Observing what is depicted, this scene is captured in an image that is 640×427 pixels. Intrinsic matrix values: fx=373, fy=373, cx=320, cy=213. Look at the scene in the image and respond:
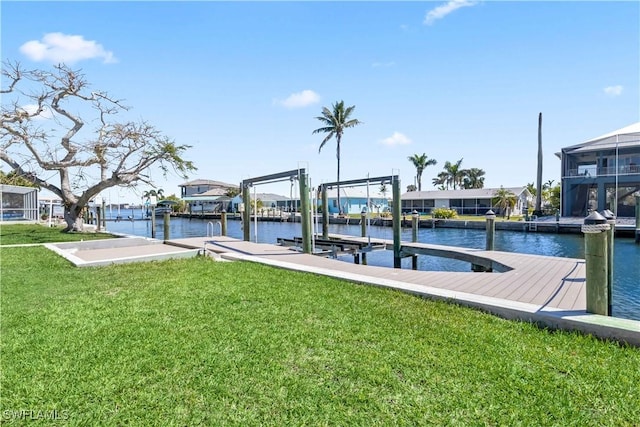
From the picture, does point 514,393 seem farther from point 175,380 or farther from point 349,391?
point 175,380

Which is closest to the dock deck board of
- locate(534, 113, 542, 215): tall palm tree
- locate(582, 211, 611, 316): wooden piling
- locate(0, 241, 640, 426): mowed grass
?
locate(582, 211, 611, 316): wooden piling

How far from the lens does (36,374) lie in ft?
9.68

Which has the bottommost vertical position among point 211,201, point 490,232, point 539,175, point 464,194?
point 490,232

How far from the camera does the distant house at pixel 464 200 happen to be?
42969 millimetres

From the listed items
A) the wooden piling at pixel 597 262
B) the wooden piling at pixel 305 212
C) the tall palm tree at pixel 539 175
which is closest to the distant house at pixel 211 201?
the tall palm tree at pixel 539 175

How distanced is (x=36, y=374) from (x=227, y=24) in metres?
10.1

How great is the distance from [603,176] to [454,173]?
37.6 m

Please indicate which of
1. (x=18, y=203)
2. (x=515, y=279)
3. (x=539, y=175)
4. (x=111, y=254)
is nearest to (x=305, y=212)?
(x=111, y=254)

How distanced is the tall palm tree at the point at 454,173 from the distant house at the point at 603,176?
3287cm

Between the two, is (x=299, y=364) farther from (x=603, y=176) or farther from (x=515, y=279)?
(x=603, y=176)

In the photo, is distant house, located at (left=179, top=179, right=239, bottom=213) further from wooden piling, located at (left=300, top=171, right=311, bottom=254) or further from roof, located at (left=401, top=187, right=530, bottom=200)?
wooden piling, located at (left=300, top=171, right=311, bottom=254)

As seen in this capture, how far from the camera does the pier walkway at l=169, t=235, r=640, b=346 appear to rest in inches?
155

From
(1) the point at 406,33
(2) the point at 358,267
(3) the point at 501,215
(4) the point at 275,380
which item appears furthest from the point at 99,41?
(3) the point at 501,215

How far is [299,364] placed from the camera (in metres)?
3.16
